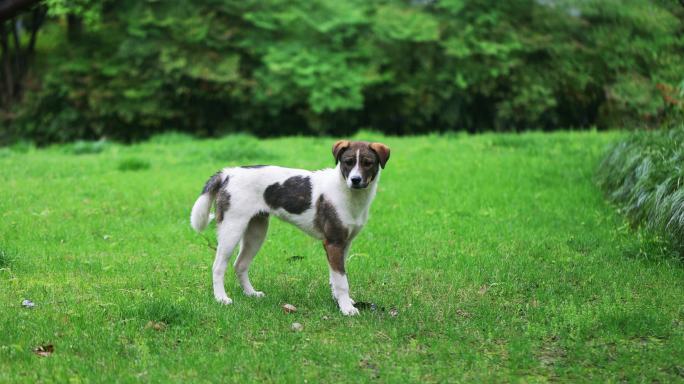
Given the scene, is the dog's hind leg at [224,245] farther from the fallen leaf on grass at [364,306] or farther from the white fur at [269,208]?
the fallen leaf on grass at [364,306]

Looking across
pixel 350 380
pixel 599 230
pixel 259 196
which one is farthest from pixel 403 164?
pixel 350 380

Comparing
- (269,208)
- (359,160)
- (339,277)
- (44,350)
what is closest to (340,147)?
(359,160)

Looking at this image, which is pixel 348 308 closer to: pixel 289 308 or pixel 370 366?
pixel 289 308

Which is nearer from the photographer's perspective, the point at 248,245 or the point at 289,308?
the point at 289,308

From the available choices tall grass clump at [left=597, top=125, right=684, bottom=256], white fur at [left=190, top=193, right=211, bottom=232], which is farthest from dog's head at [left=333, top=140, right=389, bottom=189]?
tall grass clump at [left=597, top=125, right=684, bottom=256]

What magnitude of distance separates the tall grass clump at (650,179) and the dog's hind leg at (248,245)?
4229 millimetres

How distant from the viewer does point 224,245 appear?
A: 6852 millimetres

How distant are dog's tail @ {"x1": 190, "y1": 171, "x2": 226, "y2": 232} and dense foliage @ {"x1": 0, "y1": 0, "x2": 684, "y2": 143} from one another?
1693 centimetres

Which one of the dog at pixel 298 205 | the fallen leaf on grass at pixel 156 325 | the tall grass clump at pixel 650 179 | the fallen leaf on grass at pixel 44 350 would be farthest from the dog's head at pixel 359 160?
the tall grass clump at pixel 650 179

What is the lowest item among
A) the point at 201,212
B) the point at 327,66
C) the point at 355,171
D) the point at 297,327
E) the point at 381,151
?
the point at 327,66

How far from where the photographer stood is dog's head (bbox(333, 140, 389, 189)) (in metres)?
6.39

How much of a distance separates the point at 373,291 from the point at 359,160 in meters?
1.48

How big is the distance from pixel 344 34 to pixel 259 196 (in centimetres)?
1866

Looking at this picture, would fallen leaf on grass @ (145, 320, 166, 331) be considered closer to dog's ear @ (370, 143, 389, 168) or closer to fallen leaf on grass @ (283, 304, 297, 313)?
fallen leaf on grass @ (283, 304, 297, 313)
